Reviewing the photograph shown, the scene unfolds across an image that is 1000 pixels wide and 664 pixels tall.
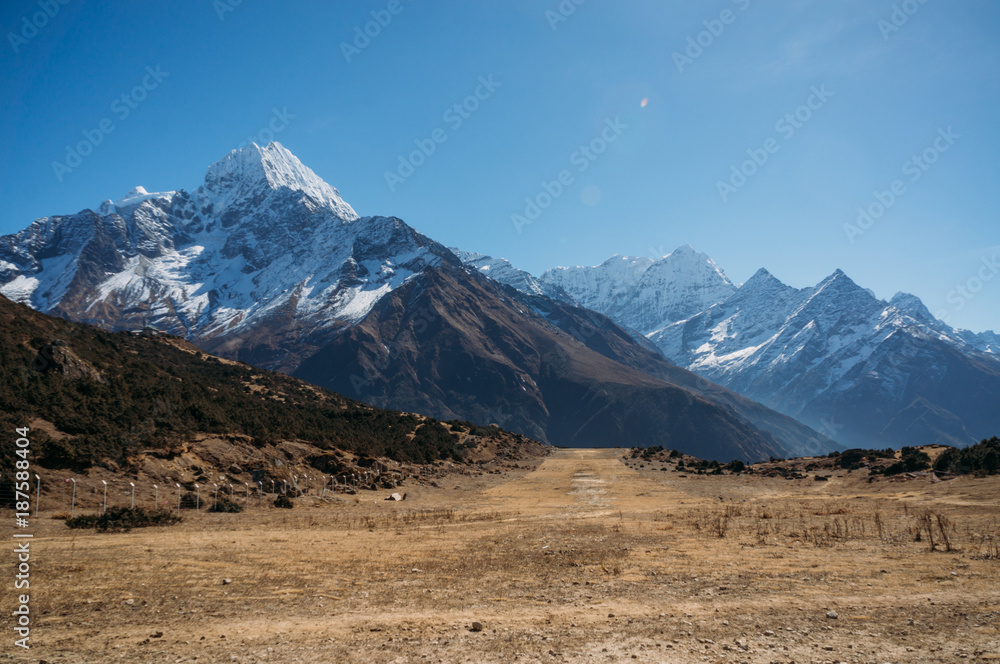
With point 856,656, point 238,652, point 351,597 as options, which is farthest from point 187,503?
point 856,656

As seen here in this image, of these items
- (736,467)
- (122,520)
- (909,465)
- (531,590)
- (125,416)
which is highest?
(125,416)

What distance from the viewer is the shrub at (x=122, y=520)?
16328 mm

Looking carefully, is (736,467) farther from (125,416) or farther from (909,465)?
(125,416)

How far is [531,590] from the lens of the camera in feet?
35.0

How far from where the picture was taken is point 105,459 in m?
22.3

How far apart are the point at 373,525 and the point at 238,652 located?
40.5 ft

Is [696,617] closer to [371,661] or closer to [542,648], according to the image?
[542,648]

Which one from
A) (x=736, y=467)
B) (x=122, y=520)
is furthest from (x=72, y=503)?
(x=736, y=467)

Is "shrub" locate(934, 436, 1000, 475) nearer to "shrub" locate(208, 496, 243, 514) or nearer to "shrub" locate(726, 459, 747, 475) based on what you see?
"shrub" locate(726, 459, 747, 475)

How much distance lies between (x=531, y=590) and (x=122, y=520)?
1425 centimetres

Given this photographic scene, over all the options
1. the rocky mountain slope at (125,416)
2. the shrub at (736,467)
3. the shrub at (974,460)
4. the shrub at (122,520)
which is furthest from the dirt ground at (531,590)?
the shrub at (736,467)

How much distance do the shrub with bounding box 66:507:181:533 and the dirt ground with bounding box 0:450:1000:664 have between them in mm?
524

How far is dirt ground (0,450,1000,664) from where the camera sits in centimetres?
756

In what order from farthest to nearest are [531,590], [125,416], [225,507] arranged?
[125,416]
[225,507]
[531,590]
